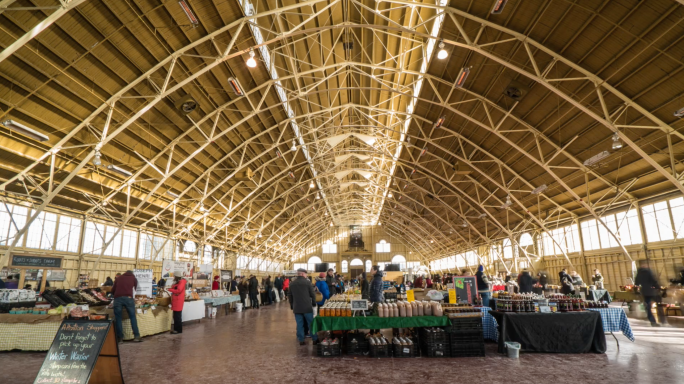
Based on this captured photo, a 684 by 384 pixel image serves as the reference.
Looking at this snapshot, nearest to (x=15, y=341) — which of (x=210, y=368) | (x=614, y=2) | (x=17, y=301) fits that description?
(x=17, y=301)

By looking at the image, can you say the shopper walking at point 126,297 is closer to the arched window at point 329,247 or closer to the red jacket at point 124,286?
the red jacket at point 124,286

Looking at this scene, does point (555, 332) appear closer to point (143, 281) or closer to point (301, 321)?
point (301, 321)

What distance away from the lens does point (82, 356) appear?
430 centimetres

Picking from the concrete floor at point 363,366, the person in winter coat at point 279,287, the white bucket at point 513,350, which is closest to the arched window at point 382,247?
the person in winter coat at point 279,287

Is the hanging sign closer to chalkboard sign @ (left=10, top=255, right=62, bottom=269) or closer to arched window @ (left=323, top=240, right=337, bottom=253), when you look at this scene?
chalkboard sign @ (left=10, top=255, right=62, bottom=269)

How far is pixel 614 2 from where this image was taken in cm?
899

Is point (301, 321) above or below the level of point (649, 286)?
below

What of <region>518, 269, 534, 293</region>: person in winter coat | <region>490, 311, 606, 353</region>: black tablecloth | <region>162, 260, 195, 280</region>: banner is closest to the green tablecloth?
<region>490, 311, 606, 353</region>: black tablecloth

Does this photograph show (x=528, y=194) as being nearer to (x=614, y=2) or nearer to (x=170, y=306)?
(x=614, y=2)

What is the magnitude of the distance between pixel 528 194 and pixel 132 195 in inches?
843

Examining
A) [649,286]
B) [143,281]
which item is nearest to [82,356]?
[143,281]

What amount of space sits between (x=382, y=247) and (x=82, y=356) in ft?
141

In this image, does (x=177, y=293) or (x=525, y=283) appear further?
(x=525, y=283)

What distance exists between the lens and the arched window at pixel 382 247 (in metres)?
46.1
